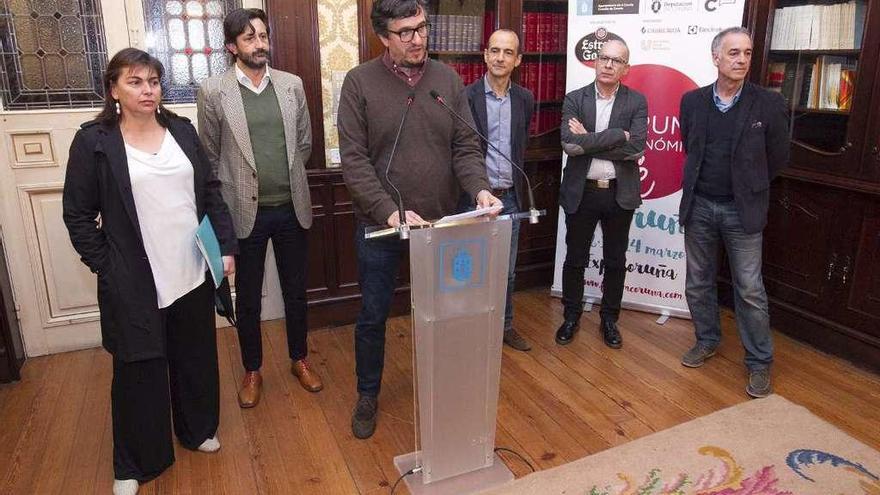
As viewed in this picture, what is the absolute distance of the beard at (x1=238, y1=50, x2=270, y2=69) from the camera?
2463 mm

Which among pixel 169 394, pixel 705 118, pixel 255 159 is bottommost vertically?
pixel 169 394

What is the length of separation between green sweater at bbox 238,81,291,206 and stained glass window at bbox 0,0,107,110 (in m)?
1.02

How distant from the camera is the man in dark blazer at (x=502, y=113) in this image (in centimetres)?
299

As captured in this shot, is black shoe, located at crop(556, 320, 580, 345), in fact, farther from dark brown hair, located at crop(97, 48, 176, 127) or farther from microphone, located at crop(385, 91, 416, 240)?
dark brown hair, located at crop(97, 48, 176, 127)

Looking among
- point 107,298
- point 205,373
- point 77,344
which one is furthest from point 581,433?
point 77,344

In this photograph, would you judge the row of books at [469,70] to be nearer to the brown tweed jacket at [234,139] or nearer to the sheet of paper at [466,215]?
the brown tweed jacket at [234,139]

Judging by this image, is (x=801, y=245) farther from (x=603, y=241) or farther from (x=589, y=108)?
(x=589, y=108)

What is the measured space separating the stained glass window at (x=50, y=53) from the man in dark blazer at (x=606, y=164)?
7.56ft

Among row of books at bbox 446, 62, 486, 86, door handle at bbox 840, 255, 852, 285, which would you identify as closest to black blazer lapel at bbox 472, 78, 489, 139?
row of books at bbox 446, 62, 486, 86

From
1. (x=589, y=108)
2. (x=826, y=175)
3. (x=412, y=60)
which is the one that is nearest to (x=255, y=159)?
(x=412, y=60)

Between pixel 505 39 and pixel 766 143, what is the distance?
4.11ft

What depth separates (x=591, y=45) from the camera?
354 cm

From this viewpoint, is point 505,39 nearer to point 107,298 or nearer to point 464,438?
point 464,438

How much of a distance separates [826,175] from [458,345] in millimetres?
2278
